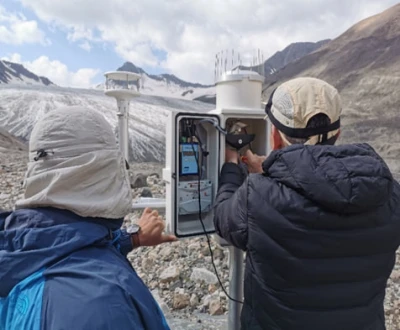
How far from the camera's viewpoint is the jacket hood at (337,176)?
0.89 metres

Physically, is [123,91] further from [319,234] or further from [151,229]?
[319,234]

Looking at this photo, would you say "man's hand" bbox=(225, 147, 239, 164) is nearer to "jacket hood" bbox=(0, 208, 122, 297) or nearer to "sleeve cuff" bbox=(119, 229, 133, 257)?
"sleeve cuff" bbox=(119, 229, 133, 257)

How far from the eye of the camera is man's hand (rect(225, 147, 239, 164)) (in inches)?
63.9

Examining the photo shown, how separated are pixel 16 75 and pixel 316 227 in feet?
93.5

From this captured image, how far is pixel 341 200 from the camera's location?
0.88 meters

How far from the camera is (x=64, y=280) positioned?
2.20 ft

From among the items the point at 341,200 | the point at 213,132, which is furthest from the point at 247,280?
the point at 213,132

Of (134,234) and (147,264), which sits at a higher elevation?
(134,234)

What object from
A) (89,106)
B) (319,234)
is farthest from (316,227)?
(89,106)

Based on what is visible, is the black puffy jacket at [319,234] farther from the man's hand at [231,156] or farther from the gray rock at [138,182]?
the gray rock at [138,182]

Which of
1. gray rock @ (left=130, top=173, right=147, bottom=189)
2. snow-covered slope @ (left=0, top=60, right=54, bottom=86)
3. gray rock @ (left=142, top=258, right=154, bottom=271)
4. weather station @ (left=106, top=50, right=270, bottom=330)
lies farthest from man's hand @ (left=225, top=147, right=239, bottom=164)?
snow-covered slope @ (left=0, top=60, right=54, bottom=86)

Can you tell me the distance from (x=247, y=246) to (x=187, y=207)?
0.68 meters

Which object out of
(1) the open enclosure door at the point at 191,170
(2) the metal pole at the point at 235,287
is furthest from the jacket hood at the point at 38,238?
(2) the metal pole at the point at 235,287

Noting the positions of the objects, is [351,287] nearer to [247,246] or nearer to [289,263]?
[289,263]
